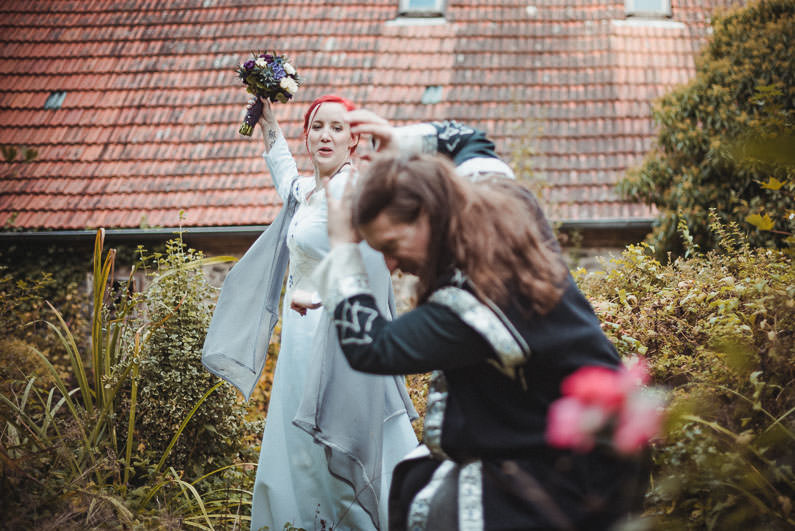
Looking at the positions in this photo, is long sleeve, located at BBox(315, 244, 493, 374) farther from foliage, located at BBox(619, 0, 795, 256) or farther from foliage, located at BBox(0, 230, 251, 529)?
foliage, located at BBox(619, 0, 795, 256)

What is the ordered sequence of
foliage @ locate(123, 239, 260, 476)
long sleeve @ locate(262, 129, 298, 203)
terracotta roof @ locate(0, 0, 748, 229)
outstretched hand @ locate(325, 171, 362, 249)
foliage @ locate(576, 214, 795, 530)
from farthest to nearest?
terracotta roof @ locate(0, 0, 748, 229)
foliage @ locate(123, 239, 260, 476)
long sleeve @ locate(262, 129, 298, 203)
foliage @ locate(576, 214, 795, 530)
outstretched hand @ locate(325, 171, 362, 249)

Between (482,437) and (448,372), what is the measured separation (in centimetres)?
18

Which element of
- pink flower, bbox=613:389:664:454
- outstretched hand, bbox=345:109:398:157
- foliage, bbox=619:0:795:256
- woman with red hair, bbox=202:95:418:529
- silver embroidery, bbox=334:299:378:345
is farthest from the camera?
foliage, bbox=619:0:795:256

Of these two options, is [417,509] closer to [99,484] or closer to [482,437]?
[482,437]

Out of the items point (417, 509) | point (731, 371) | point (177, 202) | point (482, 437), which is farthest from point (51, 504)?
point (177, 202)

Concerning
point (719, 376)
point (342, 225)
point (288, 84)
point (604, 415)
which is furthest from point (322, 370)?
point (604, 415)

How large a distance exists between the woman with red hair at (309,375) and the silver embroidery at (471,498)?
3.16 ft

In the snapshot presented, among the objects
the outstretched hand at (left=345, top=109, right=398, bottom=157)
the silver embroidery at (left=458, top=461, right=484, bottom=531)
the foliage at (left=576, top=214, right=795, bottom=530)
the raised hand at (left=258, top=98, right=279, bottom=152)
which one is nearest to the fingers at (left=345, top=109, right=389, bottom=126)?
the outstretched hand at (left=345, top=109, right=398, bottom=157)

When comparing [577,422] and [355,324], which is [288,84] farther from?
[577,422]

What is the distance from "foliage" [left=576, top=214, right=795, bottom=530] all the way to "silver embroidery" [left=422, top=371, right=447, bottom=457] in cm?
53

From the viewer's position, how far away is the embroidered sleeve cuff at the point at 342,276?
164 centimetres

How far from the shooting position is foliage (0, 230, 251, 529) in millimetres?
2600

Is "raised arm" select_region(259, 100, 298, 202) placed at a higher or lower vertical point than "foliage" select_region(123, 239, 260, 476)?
higher

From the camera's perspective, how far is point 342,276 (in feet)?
5.43
